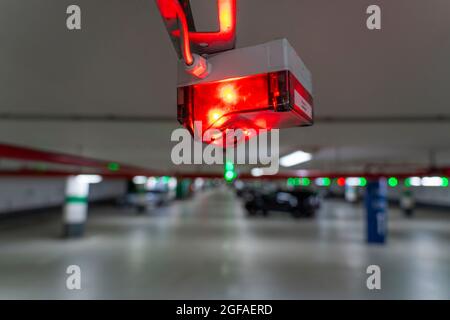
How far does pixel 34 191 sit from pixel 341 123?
14028 mm

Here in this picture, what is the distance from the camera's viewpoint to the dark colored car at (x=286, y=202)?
13.0 meters

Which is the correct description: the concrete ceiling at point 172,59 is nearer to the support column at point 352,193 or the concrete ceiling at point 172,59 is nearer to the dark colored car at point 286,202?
the dark colored car at point 286,202

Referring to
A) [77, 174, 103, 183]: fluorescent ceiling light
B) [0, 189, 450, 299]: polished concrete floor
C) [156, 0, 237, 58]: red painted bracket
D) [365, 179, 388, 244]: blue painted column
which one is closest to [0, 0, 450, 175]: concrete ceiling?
[156, 0, 237, 58]: red painted bracket

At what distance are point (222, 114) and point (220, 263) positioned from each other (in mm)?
5387

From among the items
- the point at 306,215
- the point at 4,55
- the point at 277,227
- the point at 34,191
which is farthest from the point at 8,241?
the point at 306,215

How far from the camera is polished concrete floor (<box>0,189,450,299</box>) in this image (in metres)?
4.21

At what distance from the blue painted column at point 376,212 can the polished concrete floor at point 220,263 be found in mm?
357

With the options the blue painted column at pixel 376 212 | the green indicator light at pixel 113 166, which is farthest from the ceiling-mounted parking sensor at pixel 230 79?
the blue painted column at pixel 376 212

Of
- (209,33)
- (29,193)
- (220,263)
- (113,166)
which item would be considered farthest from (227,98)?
(29,193)

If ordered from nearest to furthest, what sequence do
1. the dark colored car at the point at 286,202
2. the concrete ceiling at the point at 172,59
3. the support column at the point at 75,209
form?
the concrete ceiling at the point at 172,59, the support column at the point at 75,209, the dark colored car at the point at 286,202

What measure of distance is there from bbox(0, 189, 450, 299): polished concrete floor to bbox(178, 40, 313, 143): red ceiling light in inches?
154

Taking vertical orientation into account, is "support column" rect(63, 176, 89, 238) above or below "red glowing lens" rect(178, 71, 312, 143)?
below

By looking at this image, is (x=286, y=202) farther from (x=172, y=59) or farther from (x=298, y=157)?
(x=172, y=59)

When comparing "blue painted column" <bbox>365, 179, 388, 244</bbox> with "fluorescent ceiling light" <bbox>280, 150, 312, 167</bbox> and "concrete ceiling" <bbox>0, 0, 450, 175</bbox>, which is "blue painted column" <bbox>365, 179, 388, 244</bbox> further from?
"concrete ceiling" <bbox>0, 0, 450, 175</bbox>
